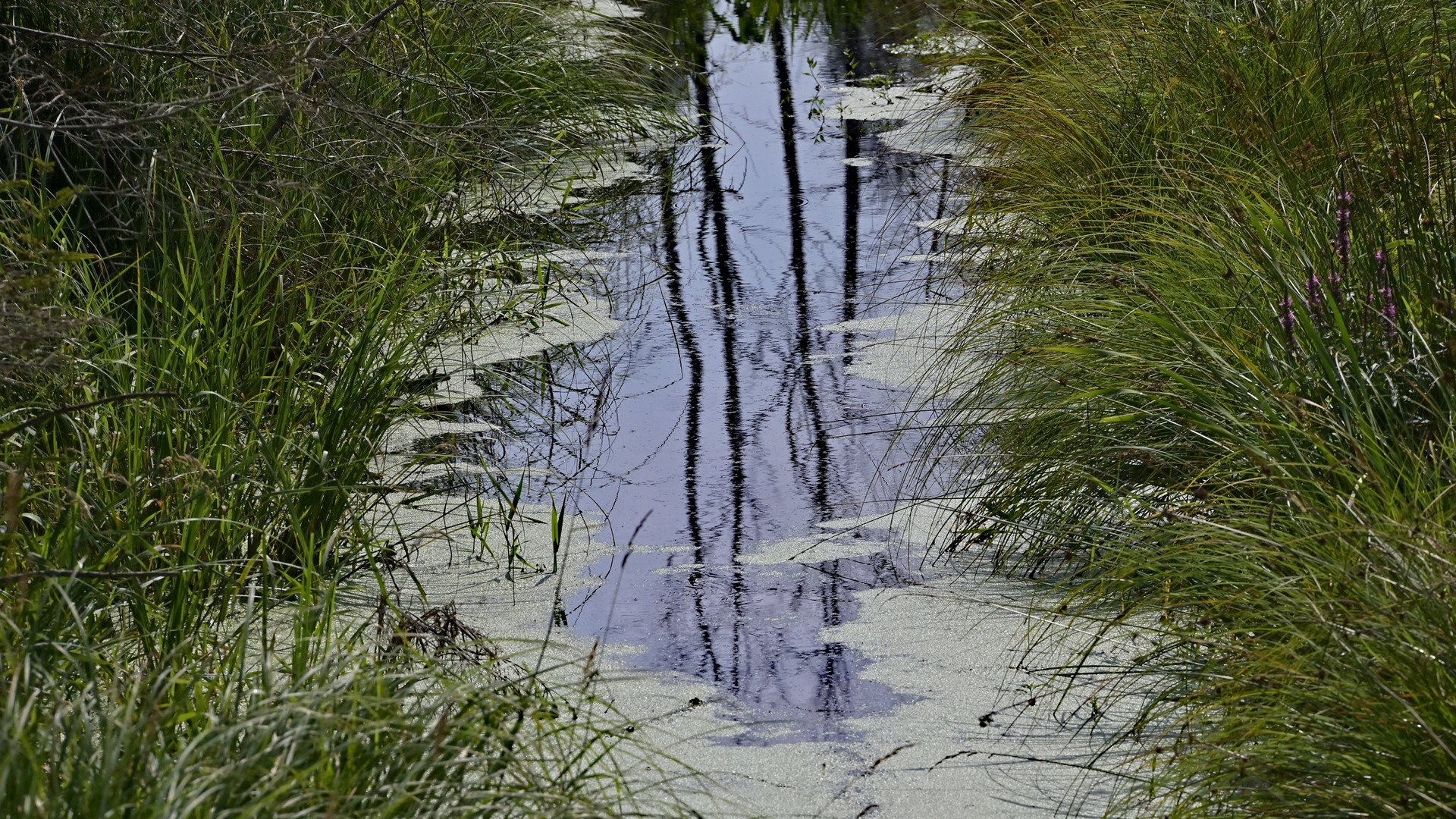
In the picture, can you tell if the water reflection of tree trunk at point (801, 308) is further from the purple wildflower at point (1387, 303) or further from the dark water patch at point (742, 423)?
the purple wildflower at point (1387, 303)

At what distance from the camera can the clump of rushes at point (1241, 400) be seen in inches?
71.6

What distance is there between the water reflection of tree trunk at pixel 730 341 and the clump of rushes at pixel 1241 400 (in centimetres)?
51

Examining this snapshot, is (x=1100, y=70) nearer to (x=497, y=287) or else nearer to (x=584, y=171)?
(x=497, y=287)

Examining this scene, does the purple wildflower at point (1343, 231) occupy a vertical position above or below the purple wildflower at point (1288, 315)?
above

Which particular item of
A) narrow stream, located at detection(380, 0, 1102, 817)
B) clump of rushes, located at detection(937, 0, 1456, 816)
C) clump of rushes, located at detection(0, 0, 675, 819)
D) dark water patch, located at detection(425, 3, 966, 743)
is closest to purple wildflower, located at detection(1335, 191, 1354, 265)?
clump of rushes, located at detection(937, 0, 1456, 816)

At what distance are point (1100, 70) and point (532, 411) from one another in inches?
73.4

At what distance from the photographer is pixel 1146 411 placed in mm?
2523

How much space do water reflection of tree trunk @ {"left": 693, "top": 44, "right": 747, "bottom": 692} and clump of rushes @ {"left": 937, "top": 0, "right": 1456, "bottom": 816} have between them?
0.51 m

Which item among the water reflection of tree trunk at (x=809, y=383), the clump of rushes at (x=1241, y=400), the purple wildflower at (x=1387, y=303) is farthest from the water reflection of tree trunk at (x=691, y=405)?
the purple wildflower at (x=1387, y=303)

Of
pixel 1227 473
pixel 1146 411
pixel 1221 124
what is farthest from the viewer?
pixel 1221 124

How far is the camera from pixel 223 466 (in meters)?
2.72

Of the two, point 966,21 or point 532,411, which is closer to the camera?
point 532,411

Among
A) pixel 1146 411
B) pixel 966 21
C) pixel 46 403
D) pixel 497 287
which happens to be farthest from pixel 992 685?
pixel 966 21

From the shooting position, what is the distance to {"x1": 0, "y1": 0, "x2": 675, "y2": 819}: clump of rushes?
5.37ft
